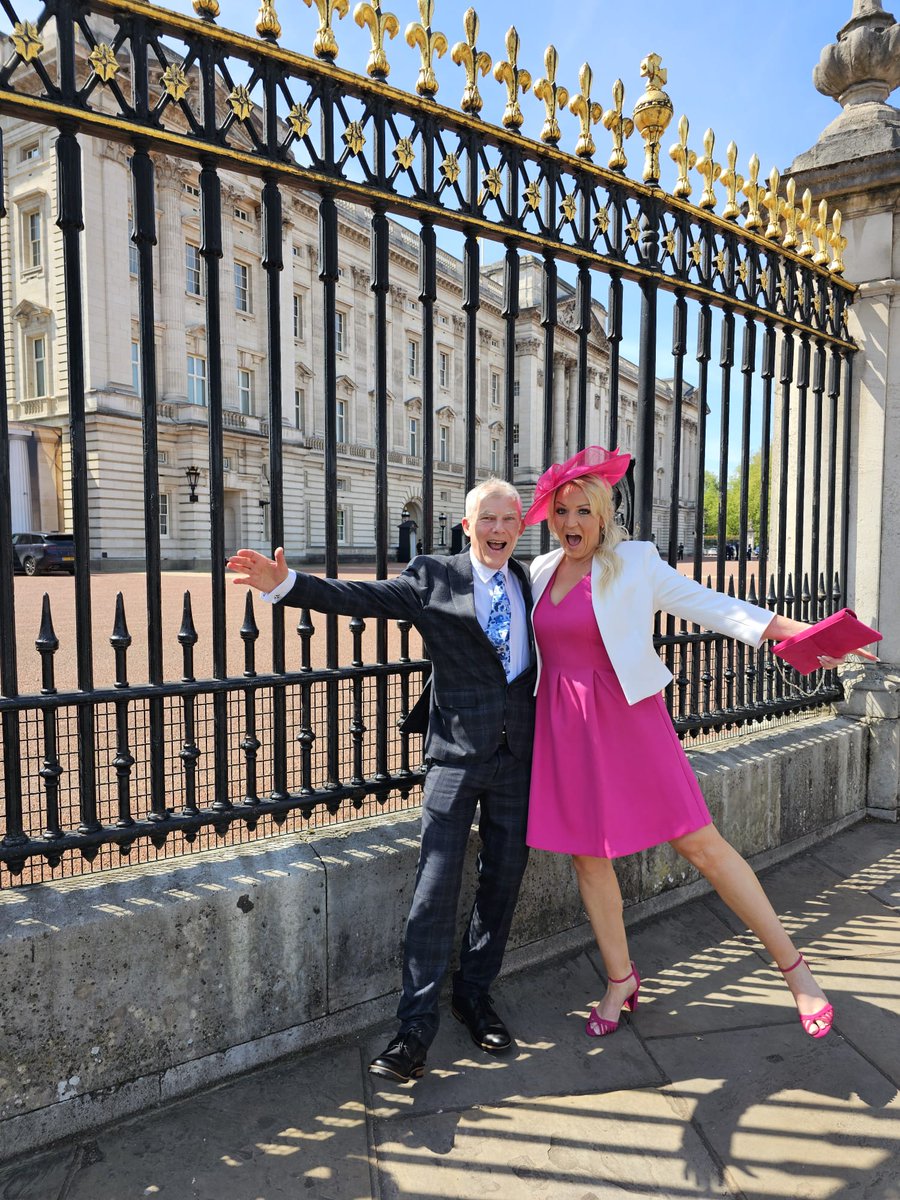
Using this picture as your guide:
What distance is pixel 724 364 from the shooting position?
4500 mm

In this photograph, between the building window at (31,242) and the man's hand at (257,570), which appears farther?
the building window at (31,242)

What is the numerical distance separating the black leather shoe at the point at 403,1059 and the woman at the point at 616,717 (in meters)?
0.67

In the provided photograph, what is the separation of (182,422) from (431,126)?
29914 millimetres

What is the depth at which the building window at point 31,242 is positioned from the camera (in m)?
27.5

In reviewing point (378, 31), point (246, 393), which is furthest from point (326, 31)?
point (246, 393)

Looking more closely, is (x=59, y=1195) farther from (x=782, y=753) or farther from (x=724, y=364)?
(x=724, y=364)

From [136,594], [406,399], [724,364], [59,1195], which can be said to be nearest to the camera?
[59,1195]

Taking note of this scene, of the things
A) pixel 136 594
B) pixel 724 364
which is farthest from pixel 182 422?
pixel 724 364

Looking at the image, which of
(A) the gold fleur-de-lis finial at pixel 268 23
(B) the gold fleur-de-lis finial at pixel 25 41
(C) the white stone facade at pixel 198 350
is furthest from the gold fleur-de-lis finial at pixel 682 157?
(C) the white stone facade at pixel 198 350

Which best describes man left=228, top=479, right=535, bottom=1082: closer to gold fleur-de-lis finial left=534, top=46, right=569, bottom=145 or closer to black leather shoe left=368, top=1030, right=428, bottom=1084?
black leather shoe left=368, top=1030, right=428, bottom=1084

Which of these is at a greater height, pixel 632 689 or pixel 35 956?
pixel 632 689

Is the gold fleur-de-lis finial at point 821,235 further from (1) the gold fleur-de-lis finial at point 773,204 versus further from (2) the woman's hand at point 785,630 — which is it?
(2) the woman's hand at point 785,630

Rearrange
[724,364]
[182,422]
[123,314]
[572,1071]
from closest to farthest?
[572,1071] < [724,364] < [123,314] < [182,422]

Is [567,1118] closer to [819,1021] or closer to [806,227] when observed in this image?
[819,1021]
